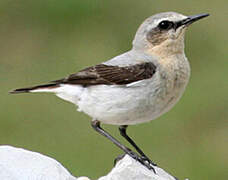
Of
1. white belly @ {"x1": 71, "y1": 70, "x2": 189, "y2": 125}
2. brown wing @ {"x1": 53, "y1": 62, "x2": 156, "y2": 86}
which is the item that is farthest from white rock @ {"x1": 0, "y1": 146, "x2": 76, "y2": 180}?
brown wing @ {"x1": 53, "y1": 62, "x2": 156, "y2": 86}

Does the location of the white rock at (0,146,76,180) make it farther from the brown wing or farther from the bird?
the brown wing

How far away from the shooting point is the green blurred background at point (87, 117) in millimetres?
12000

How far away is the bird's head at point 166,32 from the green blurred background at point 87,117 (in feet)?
11.1

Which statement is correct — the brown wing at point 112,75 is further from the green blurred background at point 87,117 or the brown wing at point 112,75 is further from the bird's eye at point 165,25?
the green blurred background at point 87,117

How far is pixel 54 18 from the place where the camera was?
1598cm

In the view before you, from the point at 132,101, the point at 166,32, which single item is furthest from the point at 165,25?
the point at 132,101

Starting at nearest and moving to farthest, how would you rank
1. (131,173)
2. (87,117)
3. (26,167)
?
1. (26,167)
2. (131,173)
3. (87,117)

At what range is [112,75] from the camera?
27.3 feet

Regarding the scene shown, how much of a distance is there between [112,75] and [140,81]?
0.37 metres

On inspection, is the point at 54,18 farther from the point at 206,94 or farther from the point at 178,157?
the point at 178,157

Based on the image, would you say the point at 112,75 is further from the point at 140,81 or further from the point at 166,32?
the point at 166,32

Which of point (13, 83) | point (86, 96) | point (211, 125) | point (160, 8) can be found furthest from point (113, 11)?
point (86, 96)

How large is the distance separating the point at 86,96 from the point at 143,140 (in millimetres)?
4006

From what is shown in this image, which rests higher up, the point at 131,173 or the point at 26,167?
the point at 26,167
